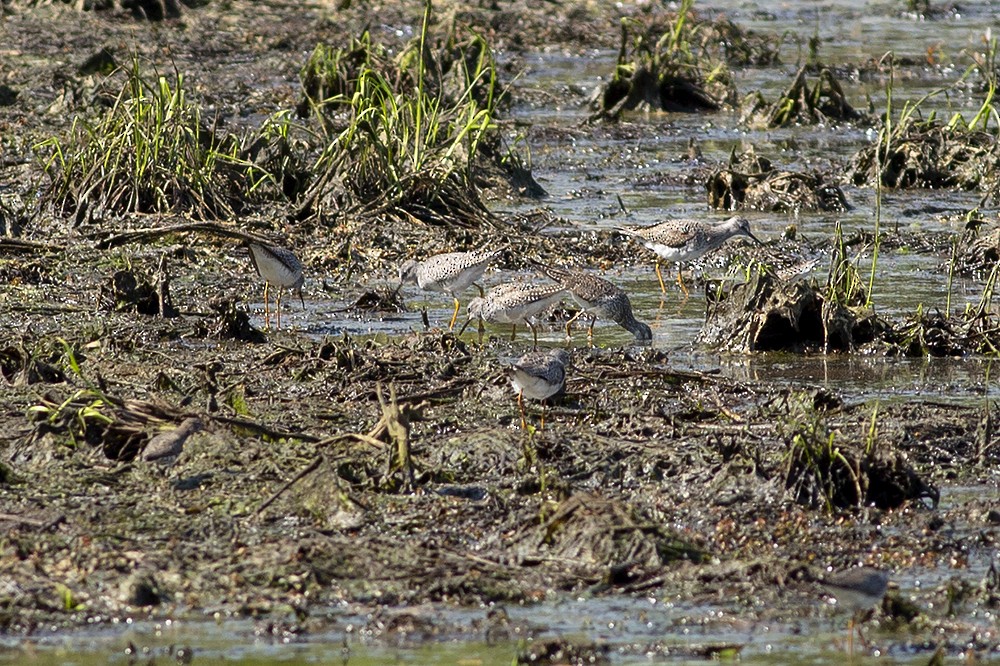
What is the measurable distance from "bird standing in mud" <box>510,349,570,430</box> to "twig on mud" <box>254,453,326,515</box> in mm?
1288

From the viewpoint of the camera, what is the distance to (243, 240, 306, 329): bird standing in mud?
10.7m

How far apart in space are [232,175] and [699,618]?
8.49m

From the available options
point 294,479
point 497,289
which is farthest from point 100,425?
point 497,289

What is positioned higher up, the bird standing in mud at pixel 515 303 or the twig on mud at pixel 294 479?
the twig on mud at pixel 294 479

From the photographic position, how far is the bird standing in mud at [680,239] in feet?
40.6

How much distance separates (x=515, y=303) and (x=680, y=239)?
99.0 inches

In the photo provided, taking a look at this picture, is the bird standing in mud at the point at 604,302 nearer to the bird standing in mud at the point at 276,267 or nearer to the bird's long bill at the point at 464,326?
the bird's long bill at the point at 464,326

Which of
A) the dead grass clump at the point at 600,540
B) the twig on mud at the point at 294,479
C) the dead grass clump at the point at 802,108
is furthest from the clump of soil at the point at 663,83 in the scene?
the dead grass clump at the point at 600,540

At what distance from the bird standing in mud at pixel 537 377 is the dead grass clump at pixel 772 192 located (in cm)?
690

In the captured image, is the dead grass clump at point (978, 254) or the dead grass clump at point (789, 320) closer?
the dead grass clump at point (789, 320)

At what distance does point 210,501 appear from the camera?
715 centimetres

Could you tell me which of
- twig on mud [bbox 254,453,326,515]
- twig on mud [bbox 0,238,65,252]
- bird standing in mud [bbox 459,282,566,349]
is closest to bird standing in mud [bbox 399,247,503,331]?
bird standing in mud [bbox 459,282,566,349]

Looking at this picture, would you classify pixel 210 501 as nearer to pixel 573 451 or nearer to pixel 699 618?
pixel 573 451

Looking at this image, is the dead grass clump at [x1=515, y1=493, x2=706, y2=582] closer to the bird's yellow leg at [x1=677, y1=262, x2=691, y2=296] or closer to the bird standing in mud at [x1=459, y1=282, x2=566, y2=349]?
the bird standing in mud at [x1=459, y1=282, x2=566, y2=349]
